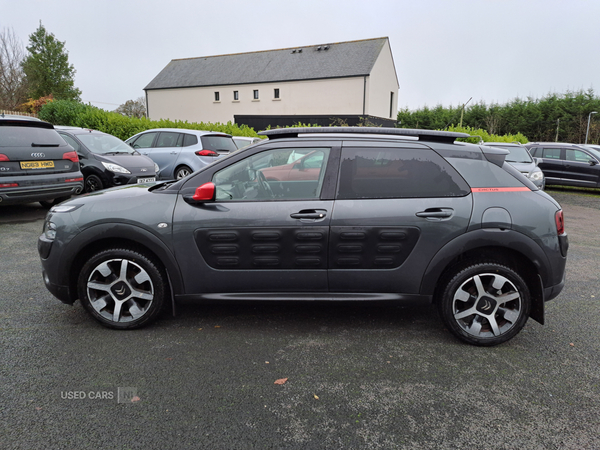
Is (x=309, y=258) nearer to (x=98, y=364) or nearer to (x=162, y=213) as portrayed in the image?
(x=162, y=213)

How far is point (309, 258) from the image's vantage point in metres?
3.55

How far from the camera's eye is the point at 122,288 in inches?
146

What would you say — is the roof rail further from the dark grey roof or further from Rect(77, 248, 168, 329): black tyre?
the dark grey roof

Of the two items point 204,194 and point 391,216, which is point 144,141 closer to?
point 204,194

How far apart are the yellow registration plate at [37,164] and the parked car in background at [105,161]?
1.97m

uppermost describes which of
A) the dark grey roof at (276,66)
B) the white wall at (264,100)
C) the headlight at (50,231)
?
the dark grey roof at (276,66)

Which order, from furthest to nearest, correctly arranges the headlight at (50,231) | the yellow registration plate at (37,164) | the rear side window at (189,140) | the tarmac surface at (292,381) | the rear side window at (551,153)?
the rear side window at (551,153)
the rear side window at (189,140)
the yellow registration plate at (37,164)
the headlight at (50,231)
the tarmac surface at (292,381)

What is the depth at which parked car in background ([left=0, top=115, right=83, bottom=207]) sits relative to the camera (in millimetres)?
7336

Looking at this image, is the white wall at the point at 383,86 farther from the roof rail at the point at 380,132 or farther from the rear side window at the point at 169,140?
the roof rail at the point at 380,132

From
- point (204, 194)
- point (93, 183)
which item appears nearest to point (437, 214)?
point (204, 194)

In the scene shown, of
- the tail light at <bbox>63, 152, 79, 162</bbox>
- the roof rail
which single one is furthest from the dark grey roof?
the roof rail

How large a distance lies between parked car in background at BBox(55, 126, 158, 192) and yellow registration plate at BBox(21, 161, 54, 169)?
1968 mm

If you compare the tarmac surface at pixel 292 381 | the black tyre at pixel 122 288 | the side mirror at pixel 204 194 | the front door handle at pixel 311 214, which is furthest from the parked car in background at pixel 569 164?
the black tyre at pixel 122 288

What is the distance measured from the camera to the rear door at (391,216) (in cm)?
350
